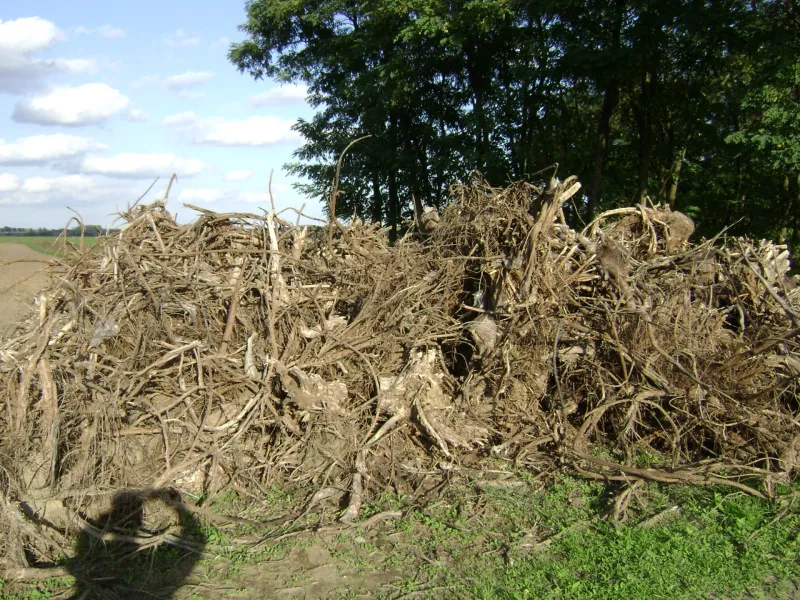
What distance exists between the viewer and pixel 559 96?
758 inches

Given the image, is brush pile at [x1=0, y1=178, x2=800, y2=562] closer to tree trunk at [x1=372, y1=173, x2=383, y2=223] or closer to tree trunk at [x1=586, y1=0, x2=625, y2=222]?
tree trunk at [x1=586, y1=0, x2=625, y2=222]

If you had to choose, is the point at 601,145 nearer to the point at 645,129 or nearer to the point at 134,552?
the point at 645,129

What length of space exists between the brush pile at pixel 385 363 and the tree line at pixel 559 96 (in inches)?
256

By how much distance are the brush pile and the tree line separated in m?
6.50

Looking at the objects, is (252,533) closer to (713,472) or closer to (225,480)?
(225,480)

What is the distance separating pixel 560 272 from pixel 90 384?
3830mm

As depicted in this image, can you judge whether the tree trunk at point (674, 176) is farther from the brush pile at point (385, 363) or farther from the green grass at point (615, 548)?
the green grass at point (615, 548)

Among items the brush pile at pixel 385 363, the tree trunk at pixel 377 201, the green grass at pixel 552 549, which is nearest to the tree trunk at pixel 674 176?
the tree trunk at pixel 377 201

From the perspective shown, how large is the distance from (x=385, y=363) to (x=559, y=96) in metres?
15.6

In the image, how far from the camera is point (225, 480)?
5.24 metres

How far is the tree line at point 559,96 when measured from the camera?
14.4 m

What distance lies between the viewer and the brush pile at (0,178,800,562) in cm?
501

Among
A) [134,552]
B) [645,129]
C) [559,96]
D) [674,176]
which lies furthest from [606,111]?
[134,552]

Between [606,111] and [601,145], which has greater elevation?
[606,111]
